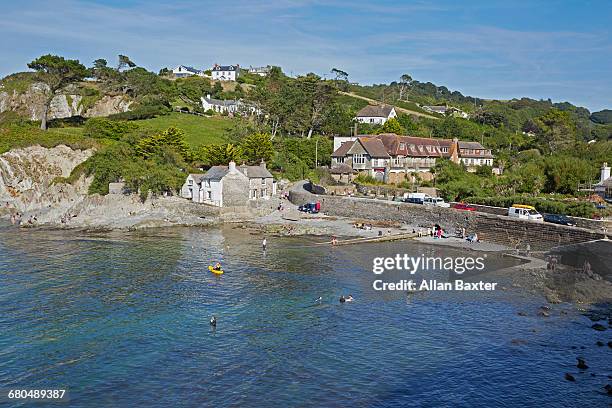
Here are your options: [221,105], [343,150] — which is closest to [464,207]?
[343,150]

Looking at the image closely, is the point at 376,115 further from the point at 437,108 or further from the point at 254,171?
the point at 437,108

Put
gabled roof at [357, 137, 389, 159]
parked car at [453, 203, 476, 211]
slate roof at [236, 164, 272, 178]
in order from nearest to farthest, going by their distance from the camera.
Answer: parked car at [453, 203, 476, 211] < slate roof at [236, 164, 272, 178] < gabled roof at [357, 137, 389, 159]

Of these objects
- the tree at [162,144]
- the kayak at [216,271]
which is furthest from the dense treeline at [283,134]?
the kayak at [216,271]

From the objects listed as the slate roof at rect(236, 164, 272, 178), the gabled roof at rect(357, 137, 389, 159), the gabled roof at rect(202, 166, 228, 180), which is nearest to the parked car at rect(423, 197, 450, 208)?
the gabled roof at rect(357, 137, 389, 159)

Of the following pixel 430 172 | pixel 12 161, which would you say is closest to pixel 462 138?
pixel 430 172

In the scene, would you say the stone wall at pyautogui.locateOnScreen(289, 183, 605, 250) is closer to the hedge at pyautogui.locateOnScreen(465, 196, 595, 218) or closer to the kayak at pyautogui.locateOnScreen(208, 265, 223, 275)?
the hedge at pyautogui.locateOnScreen(465, 196, 595, 218)

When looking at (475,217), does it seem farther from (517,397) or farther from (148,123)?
(148,123)
